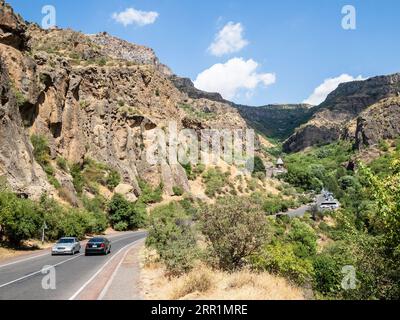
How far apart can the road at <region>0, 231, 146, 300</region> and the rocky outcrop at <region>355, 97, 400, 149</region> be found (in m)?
127

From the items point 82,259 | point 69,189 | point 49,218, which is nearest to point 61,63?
point 69,189

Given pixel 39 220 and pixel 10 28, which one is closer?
pixel 39 220

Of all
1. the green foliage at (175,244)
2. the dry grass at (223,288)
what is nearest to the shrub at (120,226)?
the green foliage at (175,244)

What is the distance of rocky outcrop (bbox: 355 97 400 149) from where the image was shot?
435 ft

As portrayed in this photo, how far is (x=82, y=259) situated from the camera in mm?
23234

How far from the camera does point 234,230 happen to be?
48.6 ft

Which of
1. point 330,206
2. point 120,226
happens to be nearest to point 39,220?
point 120,226

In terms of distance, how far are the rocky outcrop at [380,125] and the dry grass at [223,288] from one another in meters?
132

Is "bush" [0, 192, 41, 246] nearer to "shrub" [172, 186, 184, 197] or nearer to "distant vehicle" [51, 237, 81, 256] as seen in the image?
"distant vehicle" [51, 237, 81, 256]

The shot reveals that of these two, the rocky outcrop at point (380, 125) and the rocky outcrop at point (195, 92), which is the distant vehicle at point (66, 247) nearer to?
the rocky outcrop at point (380, 125)

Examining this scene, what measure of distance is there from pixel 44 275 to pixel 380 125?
449 feet

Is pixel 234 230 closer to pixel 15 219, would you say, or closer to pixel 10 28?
pixel 15 219
